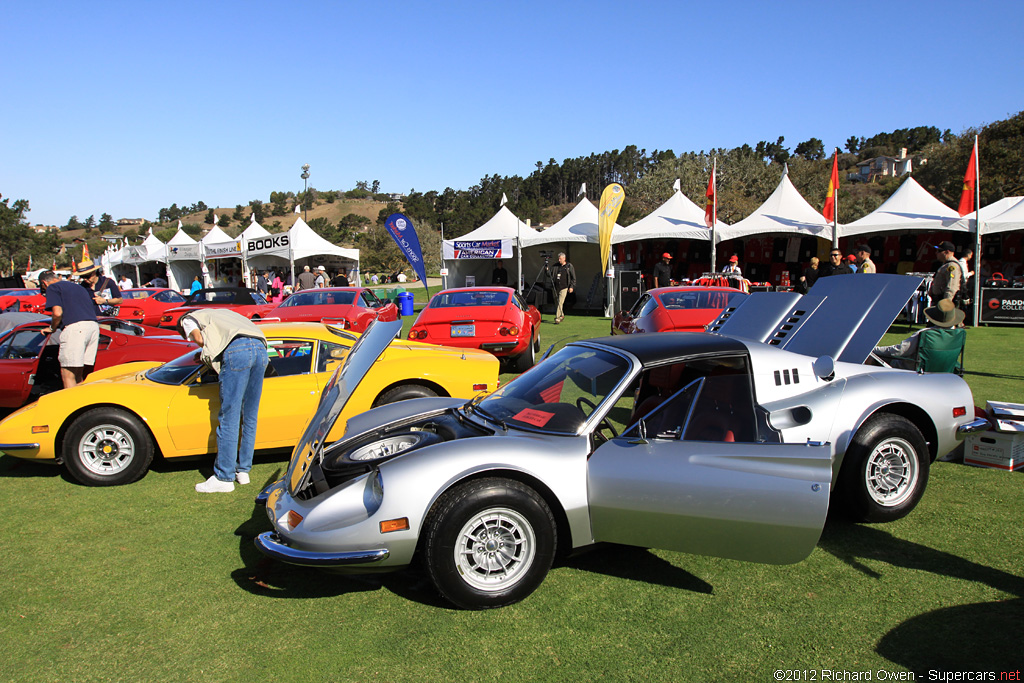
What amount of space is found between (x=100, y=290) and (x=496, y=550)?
14.2m

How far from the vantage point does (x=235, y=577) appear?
369 cm

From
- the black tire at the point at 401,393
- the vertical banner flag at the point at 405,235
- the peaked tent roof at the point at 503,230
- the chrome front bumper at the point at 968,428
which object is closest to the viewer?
the chrome front bumper at the point at 968,428

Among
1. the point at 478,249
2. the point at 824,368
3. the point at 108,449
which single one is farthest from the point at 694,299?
the point at 478,249

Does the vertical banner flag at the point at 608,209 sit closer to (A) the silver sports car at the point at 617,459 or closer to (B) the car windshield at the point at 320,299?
(B) the car windshield at the point at 320,299

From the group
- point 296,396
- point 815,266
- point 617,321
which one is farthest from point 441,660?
point 815,266

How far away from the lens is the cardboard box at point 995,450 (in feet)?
15.5

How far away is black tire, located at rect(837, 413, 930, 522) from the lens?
403 centimetres

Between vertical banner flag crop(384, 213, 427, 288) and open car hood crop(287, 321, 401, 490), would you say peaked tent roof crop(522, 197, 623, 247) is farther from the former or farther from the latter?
open car hood crop(287, 321, 401, 490)

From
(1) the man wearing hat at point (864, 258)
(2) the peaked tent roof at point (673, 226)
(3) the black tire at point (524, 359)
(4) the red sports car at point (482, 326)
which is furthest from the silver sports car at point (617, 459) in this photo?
(2) the peaked tent roof at point (673, 226)

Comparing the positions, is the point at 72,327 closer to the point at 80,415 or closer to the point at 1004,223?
the point at 80,415

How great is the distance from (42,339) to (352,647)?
7159mm

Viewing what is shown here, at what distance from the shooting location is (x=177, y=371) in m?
5.68

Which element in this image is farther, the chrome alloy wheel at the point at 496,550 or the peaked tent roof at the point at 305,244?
the peaked tent roof at the point at 305,244

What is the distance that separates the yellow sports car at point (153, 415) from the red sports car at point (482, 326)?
403 centimetres
